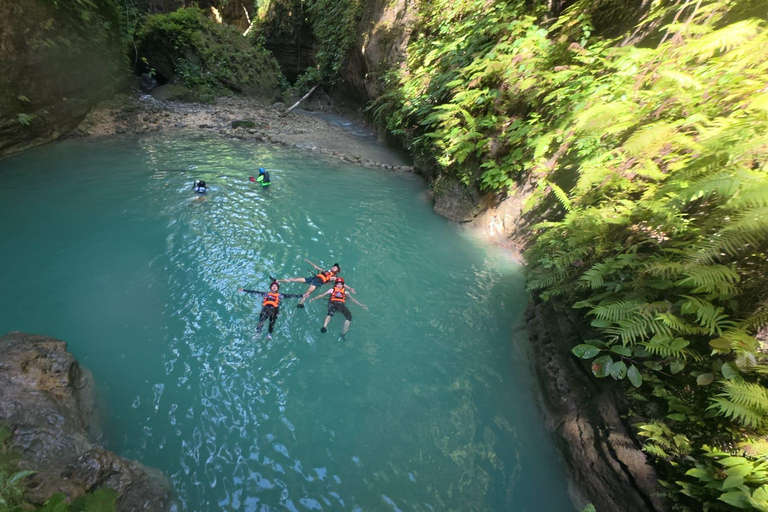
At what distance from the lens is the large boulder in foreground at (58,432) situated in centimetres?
315

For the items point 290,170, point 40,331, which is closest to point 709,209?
point 40,331

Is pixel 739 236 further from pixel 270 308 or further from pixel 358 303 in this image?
pixel 270 308

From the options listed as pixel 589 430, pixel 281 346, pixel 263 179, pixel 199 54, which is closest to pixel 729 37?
pixel 589 430

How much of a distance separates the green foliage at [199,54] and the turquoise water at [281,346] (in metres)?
14.1

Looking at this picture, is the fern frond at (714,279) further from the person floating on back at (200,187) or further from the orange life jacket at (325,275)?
the person floating on back at (200,187)

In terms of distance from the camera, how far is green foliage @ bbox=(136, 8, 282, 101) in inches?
768

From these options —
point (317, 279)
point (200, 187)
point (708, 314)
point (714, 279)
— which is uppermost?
point (714, 279)

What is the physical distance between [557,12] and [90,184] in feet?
47.9

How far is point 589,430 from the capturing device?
4.03 metres

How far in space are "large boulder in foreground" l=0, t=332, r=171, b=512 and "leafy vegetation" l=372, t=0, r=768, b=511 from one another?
18.0 feet

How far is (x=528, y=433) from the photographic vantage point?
454 centimetres

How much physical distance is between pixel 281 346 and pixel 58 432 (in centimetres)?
273

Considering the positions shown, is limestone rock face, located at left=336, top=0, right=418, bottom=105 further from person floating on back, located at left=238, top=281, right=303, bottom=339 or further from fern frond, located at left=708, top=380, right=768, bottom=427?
fern frond, located at left=708, top=380, right=768, bottom=427

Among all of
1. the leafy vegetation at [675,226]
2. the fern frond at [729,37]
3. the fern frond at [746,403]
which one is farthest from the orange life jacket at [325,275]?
the fern frond at [729,37]
